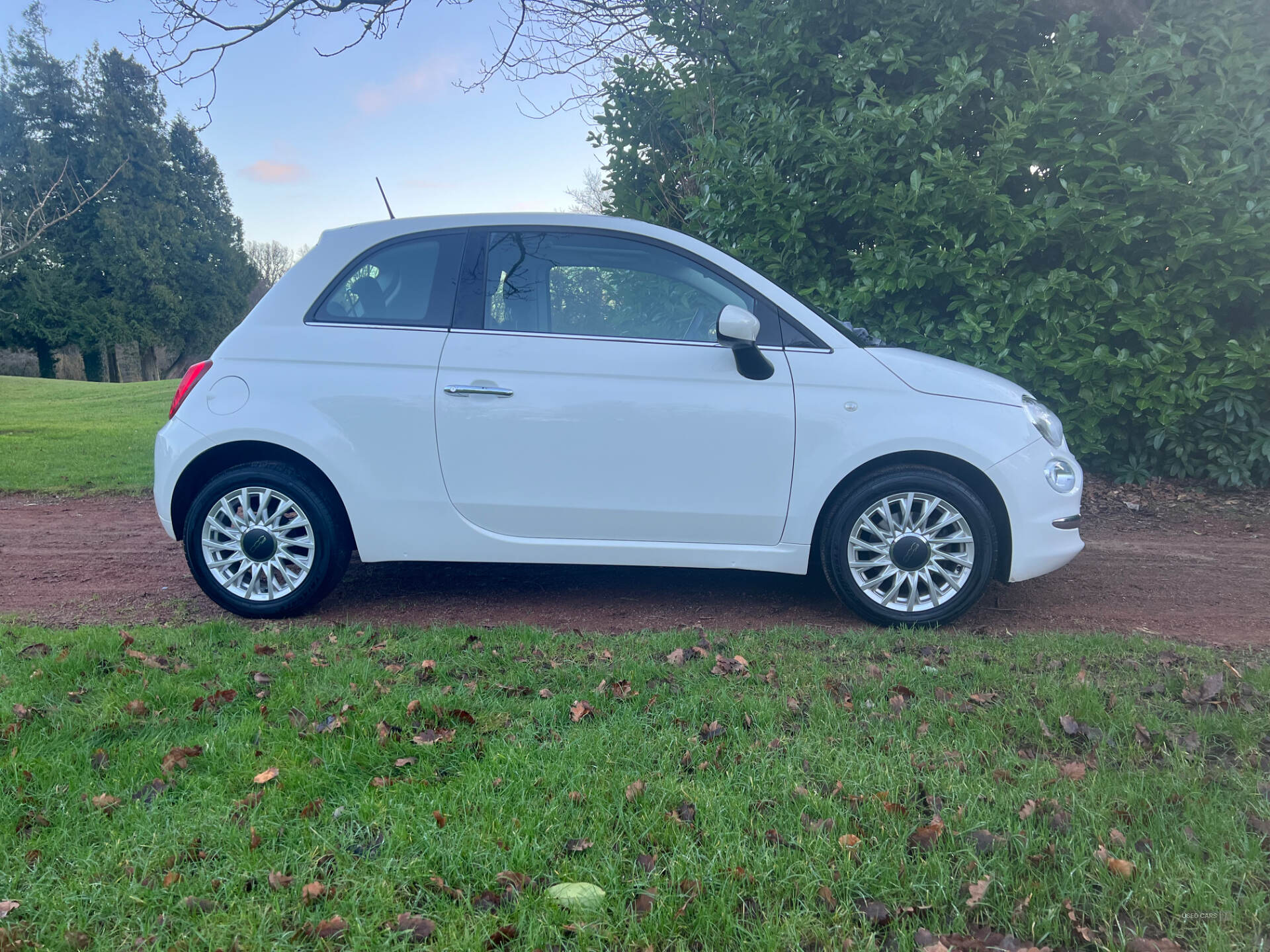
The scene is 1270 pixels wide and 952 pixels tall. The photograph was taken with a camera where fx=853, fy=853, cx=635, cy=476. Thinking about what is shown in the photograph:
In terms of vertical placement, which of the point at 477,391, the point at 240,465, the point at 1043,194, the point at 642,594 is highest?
the point at 1043,194

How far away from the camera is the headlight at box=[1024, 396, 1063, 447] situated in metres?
4.31

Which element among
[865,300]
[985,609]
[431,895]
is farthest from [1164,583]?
[431,895]

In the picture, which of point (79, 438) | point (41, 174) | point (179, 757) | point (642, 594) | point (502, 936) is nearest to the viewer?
point (502, 936)

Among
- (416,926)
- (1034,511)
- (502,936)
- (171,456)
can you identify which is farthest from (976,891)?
(171,456)

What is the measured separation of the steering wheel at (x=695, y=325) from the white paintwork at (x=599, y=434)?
0.29 feet

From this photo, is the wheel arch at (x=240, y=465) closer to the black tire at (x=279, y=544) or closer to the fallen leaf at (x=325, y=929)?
the black tire at (x=279, y=544)

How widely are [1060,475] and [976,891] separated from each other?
2.78 m

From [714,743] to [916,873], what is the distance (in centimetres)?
85

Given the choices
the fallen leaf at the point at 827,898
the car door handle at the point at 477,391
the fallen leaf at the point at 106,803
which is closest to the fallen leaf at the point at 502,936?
the fallen leaf at the point at 827,898

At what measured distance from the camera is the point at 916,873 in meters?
2.13

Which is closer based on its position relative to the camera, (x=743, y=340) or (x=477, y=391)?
(x=743, y=340)

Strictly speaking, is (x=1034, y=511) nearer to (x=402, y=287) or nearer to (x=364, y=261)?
(x=402, y=287)

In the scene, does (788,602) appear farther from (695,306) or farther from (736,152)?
(736,152)

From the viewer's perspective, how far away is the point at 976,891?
2.06 m
